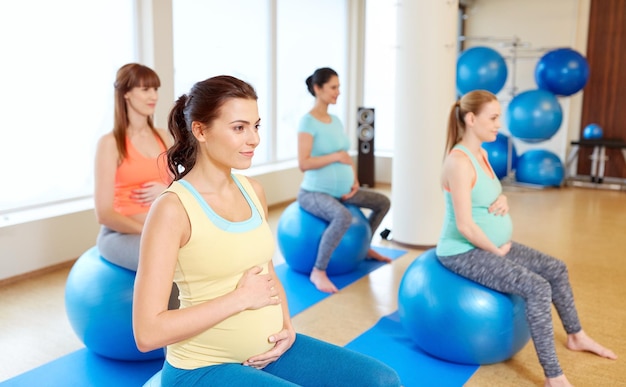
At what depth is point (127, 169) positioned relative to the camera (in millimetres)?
2664

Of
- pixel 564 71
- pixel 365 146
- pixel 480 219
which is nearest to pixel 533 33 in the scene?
pixel 564 71

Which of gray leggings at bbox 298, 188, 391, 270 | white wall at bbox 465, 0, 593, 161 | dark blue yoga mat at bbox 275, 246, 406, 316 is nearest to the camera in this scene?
dark blue yoga mat at bbox 275, 246, 406, 316

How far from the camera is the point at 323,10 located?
6.93 metres

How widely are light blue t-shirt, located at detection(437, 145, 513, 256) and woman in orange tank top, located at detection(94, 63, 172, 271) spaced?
123 centimetres

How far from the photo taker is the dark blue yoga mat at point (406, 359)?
2.54 m

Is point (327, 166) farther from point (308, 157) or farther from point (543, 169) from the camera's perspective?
point (543, 169)

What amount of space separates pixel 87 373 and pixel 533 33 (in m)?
6.82

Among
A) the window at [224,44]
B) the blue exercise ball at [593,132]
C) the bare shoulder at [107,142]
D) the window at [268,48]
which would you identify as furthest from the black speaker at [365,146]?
the bare shoulder at [107,142]

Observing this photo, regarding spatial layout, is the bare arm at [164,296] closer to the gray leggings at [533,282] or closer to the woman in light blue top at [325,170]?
the gray leggings at [533,282]

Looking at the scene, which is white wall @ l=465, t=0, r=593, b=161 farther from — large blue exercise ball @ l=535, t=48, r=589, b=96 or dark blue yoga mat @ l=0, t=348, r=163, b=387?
dark blue yoga mat @ l=0, t=348, r=163, b=387

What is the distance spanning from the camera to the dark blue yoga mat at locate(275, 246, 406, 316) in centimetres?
347

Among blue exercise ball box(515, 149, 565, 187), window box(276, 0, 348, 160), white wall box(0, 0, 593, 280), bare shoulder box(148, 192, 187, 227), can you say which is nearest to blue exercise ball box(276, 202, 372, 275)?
white wall box(0, 0, 593, 280)

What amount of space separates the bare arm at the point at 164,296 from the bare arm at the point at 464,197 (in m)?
1.33

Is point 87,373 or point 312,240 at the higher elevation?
point 312,240
